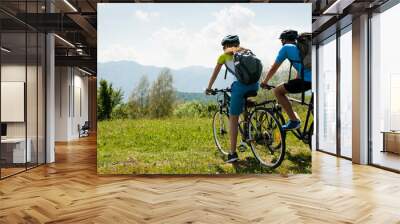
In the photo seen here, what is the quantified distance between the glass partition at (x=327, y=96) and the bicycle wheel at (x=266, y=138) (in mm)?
3785

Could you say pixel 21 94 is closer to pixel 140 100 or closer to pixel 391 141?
pixel 140 100

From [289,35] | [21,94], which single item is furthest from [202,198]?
[21,94]

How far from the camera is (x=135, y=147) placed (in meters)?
6.50

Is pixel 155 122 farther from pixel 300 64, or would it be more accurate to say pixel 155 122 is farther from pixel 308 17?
pixel 308 17

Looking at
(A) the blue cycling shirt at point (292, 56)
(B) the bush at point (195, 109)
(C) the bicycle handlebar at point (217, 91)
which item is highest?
(A) the blue cycling shirt at point (292, 56)

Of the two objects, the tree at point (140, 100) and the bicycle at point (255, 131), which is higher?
the tree at point (140, 100)

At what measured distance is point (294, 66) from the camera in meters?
6.34

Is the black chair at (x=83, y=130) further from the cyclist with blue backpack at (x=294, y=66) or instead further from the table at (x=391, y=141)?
the table at (x=391, y=141)

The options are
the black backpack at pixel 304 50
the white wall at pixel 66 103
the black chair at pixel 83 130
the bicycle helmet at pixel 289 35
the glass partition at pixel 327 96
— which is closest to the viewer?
the black backpack at pixel 304 50

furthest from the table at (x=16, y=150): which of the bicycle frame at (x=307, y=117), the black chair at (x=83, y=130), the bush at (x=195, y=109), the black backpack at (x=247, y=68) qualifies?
the black chair at (x=83, y=130)

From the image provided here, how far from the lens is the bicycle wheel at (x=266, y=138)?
6.36 meters

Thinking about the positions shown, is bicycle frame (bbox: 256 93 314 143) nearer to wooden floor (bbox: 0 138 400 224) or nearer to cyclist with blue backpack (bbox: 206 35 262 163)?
cyclist with blue backpack (bbox: 206 35 262 163)

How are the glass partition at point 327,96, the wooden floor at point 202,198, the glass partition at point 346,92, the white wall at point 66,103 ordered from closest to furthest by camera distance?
the wooden floor at point 202,198 → the glass partition at point 346,92 → the glass partition at point 327,96 → the white wall at point 66,103

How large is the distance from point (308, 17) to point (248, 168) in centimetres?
245
